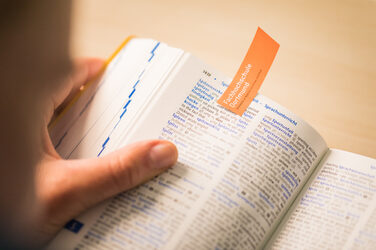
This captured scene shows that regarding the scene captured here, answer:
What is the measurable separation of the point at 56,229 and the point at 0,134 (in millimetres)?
219

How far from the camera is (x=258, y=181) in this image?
0.46 meters

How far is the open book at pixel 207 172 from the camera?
424 millimetres

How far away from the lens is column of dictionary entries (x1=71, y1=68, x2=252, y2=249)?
42 centimetres

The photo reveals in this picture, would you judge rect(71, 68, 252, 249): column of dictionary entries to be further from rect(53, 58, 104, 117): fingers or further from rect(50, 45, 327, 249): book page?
rect(53, 58, 104, 117): fingers

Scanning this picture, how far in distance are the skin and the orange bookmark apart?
0.12 metres

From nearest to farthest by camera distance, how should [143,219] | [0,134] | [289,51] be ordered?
[0,134] → [143,219] → [289,51]

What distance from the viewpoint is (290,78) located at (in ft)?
2.06

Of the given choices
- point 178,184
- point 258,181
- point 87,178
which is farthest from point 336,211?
point 87,178

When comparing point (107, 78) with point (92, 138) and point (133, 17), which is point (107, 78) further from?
point (133, 17)

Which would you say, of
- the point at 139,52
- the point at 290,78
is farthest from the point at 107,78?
the point at 290,78

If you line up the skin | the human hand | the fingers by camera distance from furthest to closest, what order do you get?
the fingers, the human hand, the skin

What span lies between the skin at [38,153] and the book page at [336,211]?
193mm

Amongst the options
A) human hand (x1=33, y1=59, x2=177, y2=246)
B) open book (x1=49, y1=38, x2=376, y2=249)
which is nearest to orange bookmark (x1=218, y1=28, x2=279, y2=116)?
open book (x1=49, y1=38, x2=376, y2=249)

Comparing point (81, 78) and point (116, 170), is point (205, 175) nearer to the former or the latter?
point (116, 170)
